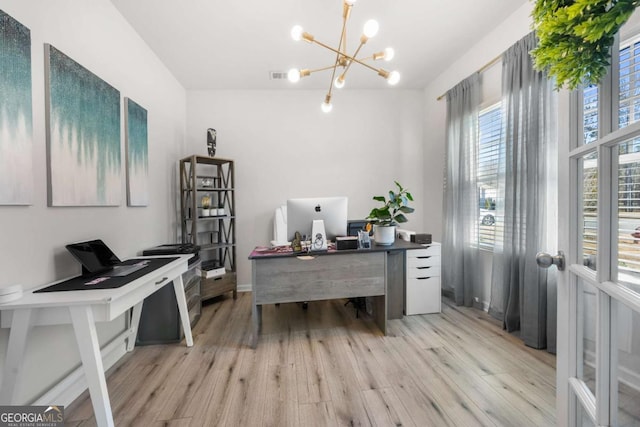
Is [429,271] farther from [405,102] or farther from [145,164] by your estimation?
[145,164]

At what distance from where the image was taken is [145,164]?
2.43 m

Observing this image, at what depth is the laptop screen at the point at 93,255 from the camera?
152 centimetres

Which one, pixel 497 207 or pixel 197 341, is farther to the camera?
pixel 497 207

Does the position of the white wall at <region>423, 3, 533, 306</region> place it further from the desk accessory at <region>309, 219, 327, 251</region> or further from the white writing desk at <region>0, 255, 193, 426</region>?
the white writing desk at <region>0, 255, 193, 426</region>

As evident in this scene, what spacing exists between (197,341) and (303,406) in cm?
121

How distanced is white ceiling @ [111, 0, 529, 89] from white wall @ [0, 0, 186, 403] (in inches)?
13.5

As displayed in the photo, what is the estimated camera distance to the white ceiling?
6.94ft

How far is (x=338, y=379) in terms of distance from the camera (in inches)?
66.1

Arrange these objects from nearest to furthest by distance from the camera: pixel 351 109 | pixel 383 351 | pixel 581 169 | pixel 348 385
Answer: pixel 581 169, pixel 348 385, pixel 383 351, pixel 351 109

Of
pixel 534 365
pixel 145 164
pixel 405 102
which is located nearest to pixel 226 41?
pixel 145 164

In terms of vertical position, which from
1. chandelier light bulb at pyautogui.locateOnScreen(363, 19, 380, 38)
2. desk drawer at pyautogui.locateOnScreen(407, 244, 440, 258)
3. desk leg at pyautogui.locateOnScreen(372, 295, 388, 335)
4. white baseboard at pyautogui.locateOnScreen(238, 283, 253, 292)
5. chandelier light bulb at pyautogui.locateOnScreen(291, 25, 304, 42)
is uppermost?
chandelier light bulb at pyautogui.locateOnScreen(291, 25, 304, 42)

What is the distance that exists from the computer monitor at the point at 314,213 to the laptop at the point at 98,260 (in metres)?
1.14

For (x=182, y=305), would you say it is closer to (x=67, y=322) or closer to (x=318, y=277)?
(x=67, y=322)

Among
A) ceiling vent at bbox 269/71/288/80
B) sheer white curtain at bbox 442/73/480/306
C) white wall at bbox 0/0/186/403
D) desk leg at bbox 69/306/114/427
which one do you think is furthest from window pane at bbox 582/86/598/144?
ceiling vent at bbox 269/71/288/80
